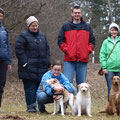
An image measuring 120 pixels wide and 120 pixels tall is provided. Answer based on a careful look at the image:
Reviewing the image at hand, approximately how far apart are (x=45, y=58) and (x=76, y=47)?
0.85m

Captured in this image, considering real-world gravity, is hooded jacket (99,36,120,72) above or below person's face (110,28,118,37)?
below

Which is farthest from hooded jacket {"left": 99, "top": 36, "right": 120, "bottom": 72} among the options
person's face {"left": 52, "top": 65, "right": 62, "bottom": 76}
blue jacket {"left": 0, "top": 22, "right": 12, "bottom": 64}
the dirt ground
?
the dirt ground

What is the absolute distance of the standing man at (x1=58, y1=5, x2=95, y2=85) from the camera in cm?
736

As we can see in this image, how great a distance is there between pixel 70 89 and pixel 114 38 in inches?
72.9

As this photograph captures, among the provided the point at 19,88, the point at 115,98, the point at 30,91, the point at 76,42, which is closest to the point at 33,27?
the point at 76,42

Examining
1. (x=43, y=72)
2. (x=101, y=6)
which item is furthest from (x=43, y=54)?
(x=101, y=6)

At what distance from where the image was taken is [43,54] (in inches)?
285

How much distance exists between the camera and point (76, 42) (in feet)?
24.2

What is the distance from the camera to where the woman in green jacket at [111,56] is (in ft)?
24.1

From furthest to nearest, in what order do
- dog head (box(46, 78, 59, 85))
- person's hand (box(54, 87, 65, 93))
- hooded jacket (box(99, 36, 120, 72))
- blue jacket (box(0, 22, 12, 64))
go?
hooded jacket (box(99, 36, 120, 72)) < blue jacket (box(0, 22, 12, 64)) < dog head (box(46, 78, 59, 85)) < person's hand (box(54, 87, 65, 93))

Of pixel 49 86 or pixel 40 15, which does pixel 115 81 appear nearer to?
pixel 49 86

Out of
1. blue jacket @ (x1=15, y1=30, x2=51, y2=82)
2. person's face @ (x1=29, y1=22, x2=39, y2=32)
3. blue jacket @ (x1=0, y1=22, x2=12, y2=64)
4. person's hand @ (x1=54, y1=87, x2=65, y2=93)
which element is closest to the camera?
person's hand @ (x1=54, y1=87, x2=65, y2=93)

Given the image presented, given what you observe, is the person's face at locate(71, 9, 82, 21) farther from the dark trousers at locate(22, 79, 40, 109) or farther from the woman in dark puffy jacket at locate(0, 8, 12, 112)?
the dark trousers at locate(22, 79, 40, 109)

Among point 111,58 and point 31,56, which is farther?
point 111,58
